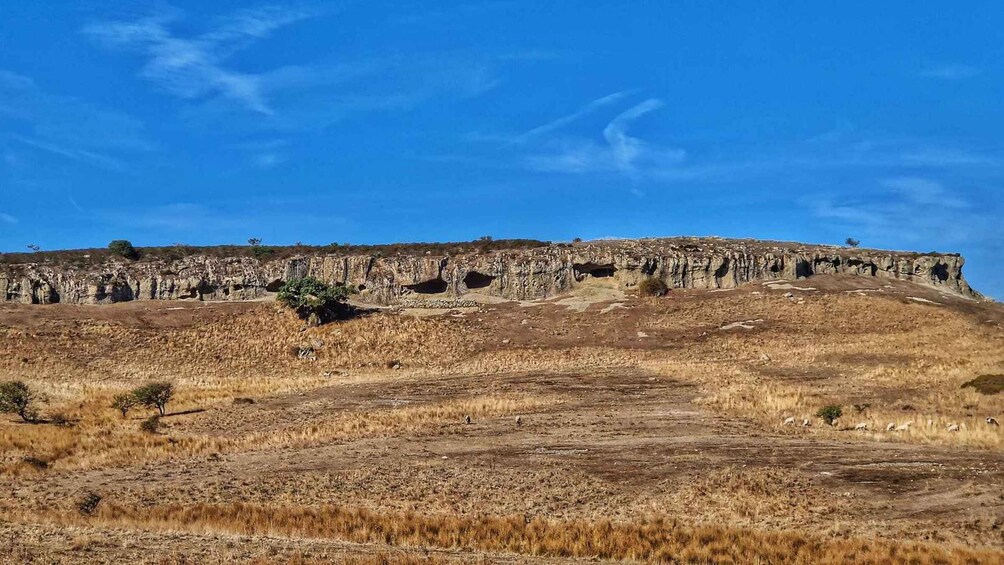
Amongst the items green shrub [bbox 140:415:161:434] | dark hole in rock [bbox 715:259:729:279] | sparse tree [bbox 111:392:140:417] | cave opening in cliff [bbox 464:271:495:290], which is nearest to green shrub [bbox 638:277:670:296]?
dark hole in rock [bbox 715:259:729:279]

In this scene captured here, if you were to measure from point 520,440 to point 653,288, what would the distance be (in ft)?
157

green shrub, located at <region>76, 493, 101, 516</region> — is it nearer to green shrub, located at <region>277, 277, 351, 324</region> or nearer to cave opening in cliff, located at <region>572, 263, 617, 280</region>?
green shrub, located at <region>277, 277, 351, 324</region>

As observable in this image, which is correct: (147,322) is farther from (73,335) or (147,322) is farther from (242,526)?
(242,526)

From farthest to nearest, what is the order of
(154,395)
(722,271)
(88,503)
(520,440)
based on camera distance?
(722,271), (154,395), (520,440), (88,503)

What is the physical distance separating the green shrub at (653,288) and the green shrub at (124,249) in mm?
57503

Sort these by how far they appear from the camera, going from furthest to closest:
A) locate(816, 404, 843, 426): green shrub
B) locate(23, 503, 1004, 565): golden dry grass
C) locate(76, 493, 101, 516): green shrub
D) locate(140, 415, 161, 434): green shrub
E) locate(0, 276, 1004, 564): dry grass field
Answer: locate(140, 415, 161, 434): green shrub < locate(816, 404, 843, 426): green shrub < locate(76, 493, 101, 516): green shrub < locate(0, 276, 1004, 564): dry grass field < locate(23, 503, 1004, 565): golden dry grass

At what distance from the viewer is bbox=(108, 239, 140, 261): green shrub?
9300 cm

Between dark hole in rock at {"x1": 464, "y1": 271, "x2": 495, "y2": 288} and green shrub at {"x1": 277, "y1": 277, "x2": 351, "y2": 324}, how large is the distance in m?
14.7

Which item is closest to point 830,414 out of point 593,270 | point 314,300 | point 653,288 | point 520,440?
point 520,440

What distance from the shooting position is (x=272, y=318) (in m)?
74.6

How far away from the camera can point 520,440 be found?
115ft

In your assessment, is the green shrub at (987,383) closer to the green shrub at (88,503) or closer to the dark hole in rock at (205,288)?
the green shrub at (88,503)

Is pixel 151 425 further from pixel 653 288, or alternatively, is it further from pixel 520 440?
pixel 653 288

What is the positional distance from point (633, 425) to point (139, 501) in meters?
21.3
